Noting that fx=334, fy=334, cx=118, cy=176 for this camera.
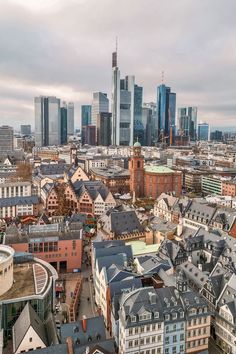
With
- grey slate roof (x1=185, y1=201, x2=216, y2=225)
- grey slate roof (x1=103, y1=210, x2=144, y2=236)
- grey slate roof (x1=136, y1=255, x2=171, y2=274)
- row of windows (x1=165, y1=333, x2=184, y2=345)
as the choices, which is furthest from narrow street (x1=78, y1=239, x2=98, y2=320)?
grey slate roof (x1=185, y1=201, x2=216, y2=225)

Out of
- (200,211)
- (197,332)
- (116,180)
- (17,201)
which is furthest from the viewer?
(116,180)

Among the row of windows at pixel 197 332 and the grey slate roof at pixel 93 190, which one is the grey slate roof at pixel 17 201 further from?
the row of windows at pixel 197 332

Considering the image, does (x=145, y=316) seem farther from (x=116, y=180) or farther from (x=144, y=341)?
(x=116, y=180)

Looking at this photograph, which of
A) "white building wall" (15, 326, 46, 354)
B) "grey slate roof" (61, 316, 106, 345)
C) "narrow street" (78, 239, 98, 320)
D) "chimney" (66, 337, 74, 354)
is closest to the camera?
"chimney" (66, 337, 74, 354)

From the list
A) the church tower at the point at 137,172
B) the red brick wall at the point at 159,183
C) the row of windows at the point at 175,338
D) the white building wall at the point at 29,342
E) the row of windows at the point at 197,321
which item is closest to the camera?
the white building wall at the point at 29,342

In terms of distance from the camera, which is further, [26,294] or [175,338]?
[26,294]

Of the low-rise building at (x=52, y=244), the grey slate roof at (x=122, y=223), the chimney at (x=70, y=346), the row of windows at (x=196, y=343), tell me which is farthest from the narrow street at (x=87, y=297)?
the row of windows at (x=196, y=343)

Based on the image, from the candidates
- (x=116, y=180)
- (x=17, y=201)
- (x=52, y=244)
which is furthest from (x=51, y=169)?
(x=52, y=244)

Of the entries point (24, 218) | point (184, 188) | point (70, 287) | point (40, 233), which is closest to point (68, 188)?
point (24, 218)

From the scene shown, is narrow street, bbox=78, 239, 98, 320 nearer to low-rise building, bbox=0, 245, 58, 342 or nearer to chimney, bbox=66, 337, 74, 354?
low-rise building, bbox=0, 245, 58, 342

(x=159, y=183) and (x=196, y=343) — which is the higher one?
(x=159, y=183)
